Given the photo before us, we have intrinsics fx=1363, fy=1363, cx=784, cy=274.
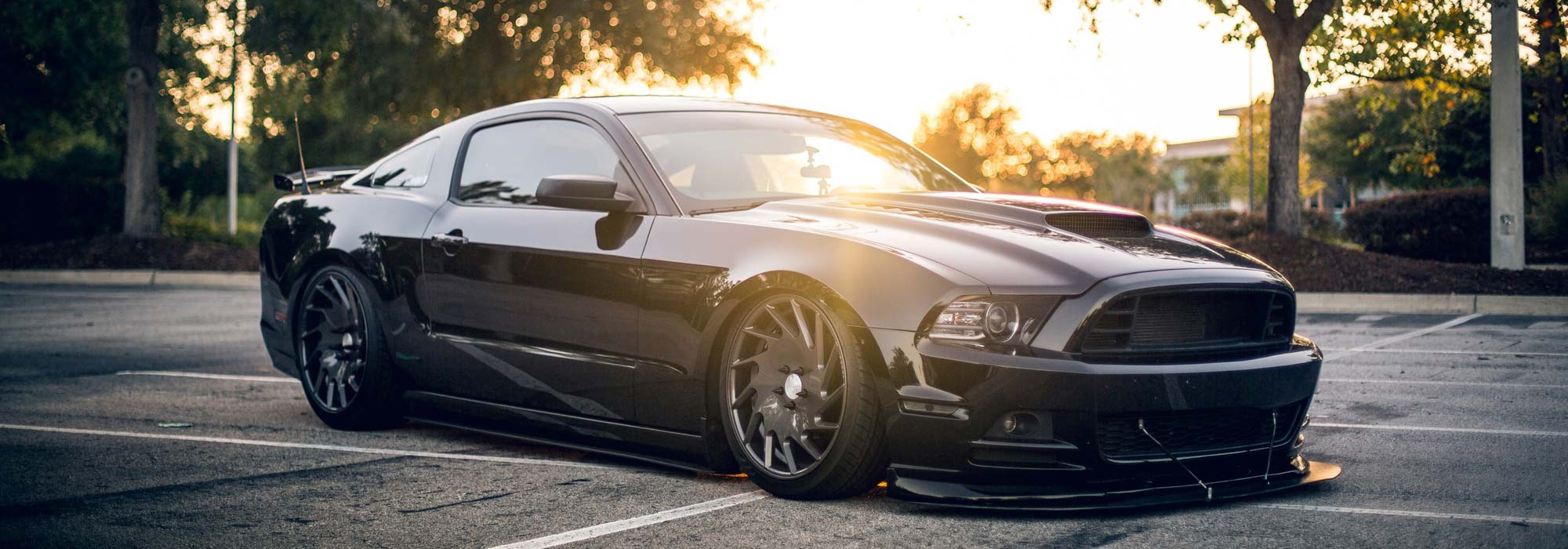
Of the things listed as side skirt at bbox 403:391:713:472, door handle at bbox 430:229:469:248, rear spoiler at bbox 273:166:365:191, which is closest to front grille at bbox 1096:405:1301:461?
side skirt at bbox 403:391:713:472

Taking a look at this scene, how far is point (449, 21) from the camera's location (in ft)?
93.1

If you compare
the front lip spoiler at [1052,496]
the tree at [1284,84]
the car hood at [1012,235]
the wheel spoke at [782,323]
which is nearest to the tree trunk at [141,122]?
the tree at [1284,84]

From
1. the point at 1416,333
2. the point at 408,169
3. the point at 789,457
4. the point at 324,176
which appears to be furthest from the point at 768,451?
the point at 1416,333

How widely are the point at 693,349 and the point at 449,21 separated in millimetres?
25417

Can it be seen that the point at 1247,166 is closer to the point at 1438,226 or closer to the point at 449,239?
the point at 1438,226

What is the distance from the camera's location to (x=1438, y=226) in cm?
2127

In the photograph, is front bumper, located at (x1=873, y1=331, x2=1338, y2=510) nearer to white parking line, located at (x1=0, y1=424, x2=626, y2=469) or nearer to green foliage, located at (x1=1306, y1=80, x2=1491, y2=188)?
white parking line, located at (x1=0, y1=424, x2=626, y2=469)

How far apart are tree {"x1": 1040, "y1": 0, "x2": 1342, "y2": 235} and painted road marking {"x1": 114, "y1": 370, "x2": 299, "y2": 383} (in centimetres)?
1007

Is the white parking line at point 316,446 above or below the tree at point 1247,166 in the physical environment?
below

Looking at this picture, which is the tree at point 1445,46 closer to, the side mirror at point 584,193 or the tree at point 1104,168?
the side mirror at point 584,193

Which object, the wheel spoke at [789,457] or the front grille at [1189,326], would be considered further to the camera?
the wheel spoke at [789,457]

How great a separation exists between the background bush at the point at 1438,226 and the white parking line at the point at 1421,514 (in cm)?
1798

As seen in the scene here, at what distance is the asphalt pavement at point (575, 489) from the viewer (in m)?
3.79

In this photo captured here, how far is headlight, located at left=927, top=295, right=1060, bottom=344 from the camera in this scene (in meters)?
3.85
